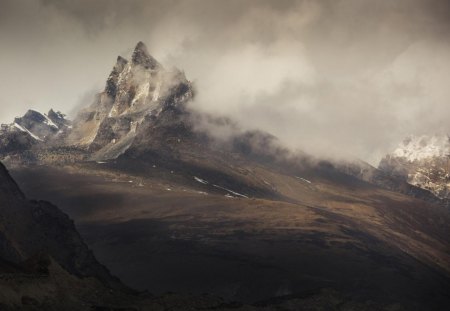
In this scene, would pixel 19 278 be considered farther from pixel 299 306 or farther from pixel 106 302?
pixel 299 306

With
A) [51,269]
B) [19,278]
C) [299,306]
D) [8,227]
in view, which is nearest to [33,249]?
[8,227]

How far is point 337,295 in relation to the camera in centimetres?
19750

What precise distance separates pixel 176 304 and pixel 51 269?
75.4 feet

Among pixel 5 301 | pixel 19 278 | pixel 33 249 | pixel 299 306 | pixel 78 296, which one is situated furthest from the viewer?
pixel 33 249

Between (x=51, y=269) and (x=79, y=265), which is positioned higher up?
(x=51, y=269)

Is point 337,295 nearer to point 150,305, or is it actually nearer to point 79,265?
point 79,265

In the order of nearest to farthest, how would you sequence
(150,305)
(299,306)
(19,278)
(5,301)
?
1. (5,301)
2. (19,278)
3. (150,305)
4. (299,306)

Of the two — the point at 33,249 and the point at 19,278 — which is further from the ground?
the point at 19,278

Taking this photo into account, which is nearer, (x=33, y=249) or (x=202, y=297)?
(x=202, y=297)

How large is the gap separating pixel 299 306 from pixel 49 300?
80.8 metres

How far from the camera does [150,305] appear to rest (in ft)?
380

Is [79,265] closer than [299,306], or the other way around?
[299,306]

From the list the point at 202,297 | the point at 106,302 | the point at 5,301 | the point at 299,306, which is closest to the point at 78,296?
the point at 106,302

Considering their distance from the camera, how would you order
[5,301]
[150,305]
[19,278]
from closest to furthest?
1. [5,301]
2. [19,278]
3. [150,305]
